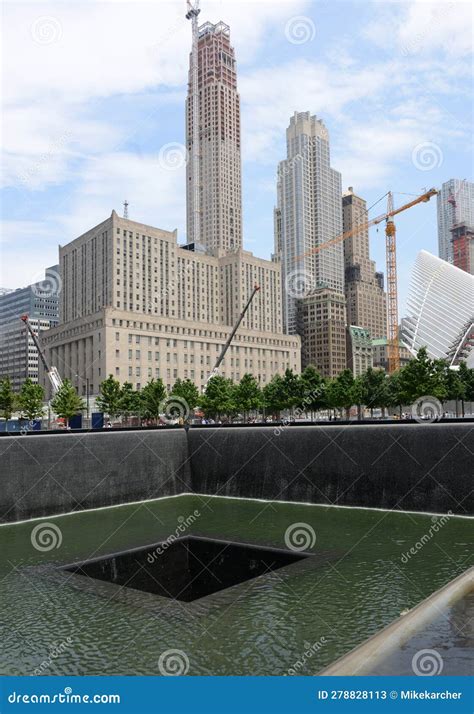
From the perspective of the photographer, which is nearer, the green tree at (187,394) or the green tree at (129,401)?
the green tree at (129,401)

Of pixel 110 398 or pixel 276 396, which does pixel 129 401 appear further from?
pixel 276 396

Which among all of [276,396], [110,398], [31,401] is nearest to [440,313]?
[276,396]

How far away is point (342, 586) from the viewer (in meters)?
14.6

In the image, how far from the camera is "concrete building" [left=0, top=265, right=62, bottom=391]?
17250cm

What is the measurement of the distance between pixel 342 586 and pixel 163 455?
56.6 ft

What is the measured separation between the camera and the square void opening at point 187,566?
1781 cm

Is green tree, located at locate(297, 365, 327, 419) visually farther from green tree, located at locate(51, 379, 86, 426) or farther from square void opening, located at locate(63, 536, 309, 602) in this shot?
square void opening, located at locate(63, 536, 309, 602)

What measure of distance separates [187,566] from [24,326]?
553 feet

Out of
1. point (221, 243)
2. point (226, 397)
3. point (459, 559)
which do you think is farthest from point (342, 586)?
point (221, 243)

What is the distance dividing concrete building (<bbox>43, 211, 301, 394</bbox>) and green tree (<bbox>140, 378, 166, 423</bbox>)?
34.9m

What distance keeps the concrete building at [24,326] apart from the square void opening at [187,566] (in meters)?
149

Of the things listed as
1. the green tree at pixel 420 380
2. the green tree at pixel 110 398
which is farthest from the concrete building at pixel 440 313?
the green tree at pixel 110 398

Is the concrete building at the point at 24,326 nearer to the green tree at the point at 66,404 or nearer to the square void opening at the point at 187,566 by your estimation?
the green tree at the point at 66,404

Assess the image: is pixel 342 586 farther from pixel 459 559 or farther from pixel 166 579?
pixel 166 579
